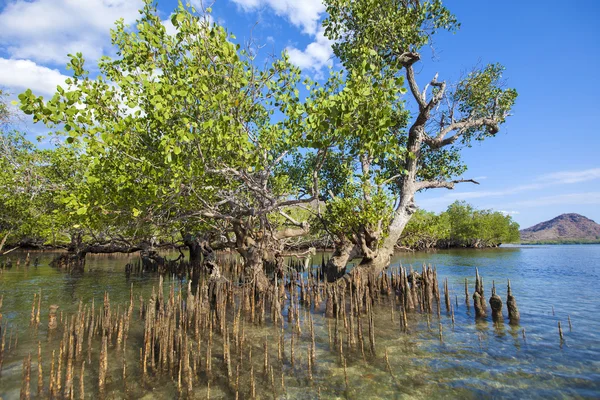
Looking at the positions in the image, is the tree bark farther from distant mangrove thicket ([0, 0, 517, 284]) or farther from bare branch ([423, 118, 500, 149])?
bare branch ([423, 118, 500, 149])

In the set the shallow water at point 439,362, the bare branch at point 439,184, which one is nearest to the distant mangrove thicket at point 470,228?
the bare branch at point 439,184

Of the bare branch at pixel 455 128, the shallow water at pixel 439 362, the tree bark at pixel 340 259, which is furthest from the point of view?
the tree bark at pixel 340 259

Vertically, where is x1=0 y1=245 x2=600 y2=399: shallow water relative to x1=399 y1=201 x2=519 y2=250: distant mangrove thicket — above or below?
below

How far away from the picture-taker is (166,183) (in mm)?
9578

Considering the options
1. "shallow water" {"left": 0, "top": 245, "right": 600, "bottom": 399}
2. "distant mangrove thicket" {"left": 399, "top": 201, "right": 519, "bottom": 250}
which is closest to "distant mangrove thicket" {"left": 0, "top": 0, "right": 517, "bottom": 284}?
"shallow water" {"left": 0, "top": 245, "right": 600, "bottom": 399}

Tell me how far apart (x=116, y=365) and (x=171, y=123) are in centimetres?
644

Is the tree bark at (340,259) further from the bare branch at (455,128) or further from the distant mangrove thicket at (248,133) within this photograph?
the bare branch at (455,128)

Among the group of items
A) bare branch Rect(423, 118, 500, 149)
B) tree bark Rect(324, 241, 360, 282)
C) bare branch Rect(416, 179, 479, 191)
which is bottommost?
tree bark Rect(324, 241, 360, 282)

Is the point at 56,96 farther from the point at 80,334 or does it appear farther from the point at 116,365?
the point at 116,365

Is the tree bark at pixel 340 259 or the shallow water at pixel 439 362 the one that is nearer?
the shallow water at pixel 439 362

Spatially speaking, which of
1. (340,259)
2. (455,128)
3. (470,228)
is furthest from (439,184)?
(470,228)

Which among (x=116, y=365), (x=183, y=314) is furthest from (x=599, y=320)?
(x=116, y=365)

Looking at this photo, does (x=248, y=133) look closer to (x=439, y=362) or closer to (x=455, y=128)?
(x=439, y=362)

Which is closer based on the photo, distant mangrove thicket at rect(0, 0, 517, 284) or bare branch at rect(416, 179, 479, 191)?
distant mangrove thicket at rect(0, 0, 517, 284)
